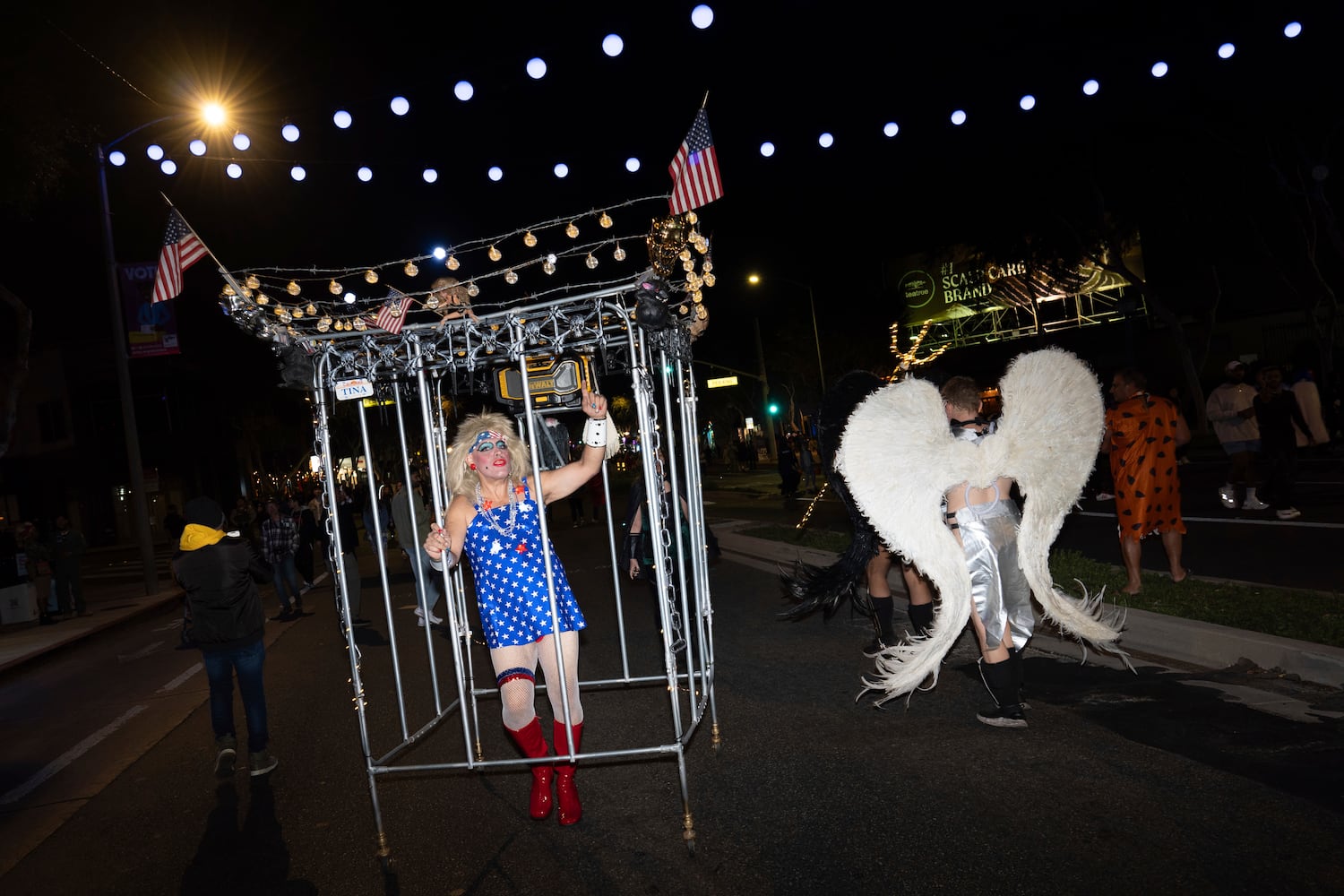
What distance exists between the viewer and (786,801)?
4.54 m

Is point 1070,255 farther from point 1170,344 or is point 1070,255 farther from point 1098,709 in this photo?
point 1098,709

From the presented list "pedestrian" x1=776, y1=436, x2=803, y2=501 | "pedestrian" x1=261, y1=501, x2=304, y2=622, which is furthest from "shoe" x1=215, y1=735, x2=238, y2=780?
"pedestrian" x1=776, y1=436, x2=803, y2=501

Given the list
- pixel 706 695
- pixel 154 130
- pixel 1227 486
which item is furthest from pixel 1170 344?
pixel 706 695

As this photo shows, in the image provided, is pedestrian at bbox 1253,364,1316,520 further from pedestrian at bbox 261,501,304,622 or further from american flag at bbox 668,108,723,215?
pedestrian at bbox 261,501,304,622

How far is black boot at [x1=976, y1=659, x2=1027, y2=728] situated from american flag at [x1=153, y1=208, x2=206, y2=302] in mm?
6695

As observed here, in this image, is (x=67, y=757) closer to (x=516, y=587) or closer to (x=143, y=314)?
(x=516, y=587)

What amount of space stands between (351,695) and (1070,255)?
84.1 feet

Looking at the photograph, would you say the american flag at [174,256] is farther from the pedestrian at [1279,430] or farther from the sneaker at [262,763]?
the pedestrian at [1279,430]

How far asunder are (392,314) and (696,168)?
2568 mm

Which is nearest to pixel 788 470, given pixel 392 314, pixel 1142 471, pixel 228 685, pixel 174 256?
pixel 1142 471

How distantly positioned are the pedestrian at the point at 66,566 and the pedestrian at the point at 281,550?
210 inches

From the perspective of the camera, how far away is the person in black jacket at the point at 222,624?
6.15 meters

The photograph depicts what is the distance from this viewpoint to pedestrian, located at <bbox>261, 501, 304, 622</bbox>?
42.1 feet

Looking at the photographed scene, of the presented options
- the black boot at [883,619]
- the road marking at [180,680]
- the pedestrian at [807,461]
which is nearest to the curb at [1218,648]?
the black boot at [883,619]
